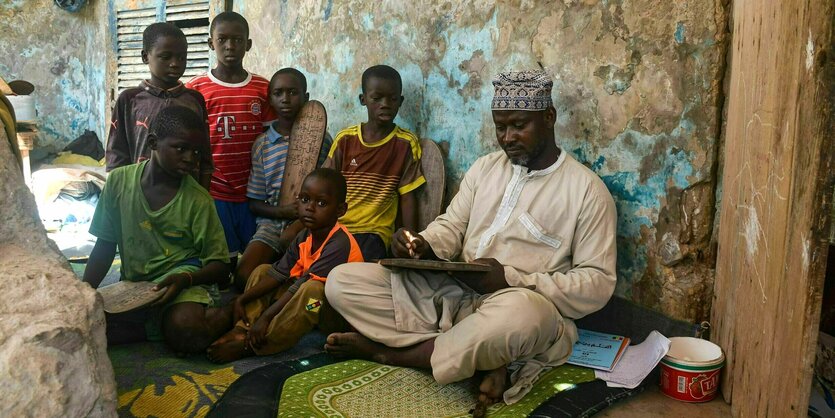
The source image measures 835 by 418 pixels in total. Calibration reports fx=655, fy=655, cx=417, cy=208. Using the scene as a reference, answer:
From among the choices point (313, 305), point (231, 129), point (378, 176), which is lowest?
point (313, 305)

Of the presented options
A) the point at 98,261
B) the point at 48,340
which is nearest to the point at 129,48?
the point at 98,261

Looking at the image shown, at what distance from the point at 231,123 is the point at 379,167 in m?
0.99

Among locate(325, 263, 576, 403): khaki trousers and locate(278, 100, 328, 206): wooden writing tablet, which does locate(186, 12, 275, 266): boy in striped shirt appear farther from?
locate(325, 263, 576, 403): khaki trousers

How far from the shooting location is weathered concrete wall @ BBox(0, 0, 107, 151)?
895cm

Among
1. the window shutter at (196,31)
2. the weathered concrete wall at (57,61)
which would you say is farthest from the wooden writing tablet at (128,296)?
the weathered concrete wall at (57,61)

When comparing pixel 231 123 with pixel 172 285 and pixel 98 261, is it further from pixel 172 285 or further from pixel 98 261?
pixel 172 285

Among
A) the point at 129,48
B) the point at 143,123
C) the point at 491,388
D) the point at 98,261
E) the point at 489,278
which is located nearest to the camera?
the point at 491,388

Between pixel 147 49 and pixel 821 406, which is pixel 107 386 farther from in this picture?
pixel 147 49

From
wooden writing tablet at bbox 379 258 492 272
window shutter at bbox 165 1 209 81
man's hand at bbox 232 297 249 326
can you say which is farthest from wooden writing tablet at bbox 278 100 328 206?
window shutter at bbox 165 1 209 81

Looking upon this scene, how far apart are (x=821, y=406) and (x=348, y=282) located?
1882mm

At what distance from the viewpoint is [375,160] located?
146 inches

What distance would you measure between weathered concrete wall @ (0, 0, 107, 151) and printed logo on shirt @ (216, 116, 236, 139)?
577cm

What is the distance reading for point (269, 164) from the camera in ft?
13.1

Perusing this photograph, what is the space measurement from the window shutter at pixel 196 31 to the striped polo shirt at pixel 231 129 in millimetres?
3195
